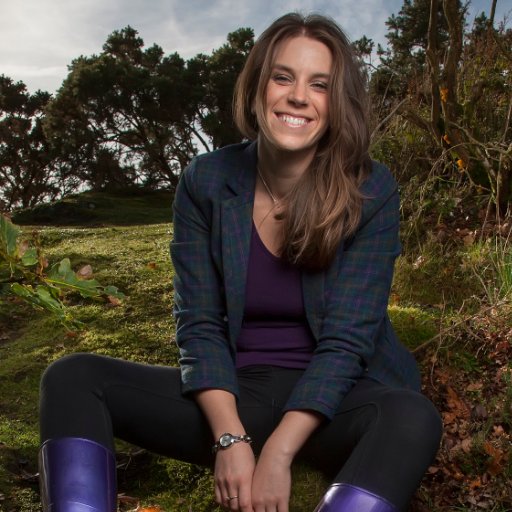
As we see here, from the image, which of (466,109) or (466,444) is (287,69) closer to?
(466,444)

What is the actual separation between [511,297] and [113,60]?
19.8m

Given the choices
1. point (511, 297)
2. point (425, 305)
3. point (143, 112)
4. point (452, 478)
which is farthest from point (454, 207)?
point (143, 112)

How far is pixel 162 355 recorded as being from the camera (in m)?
3.55

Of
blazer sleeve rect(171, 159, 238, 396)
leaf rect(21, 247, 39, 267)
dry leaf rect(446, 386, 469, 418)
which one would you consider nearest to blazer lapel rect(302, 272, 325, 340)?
blazer sleeve rect(171, 159, 238, 396)

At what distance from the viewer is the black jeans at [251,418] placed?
1.88 meters

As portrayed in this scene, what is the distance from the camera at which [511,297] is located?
355cm

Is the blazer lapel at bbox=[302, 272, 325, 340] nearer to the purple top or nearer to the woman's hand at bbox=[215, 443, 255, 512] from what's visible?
the purple top

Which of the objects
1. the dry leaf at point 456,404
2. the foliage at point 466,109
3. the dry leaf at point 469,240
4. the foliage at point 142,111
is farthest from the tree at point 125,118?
the dry leaf at point 456,404

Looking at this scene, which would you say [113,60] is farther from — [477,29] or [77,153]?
[477,29]

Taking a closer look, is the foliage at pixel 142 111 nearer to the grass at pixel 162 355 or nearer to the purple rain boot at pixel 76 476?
the grass at pixel 162 355

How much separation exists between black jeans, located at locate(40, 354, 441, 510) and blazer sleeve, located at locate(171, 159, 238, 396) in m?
0.10

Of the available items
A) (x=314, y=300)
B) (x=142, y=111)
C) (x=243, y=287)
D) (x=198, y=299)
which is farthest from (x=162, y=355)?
(x=142, y=111)

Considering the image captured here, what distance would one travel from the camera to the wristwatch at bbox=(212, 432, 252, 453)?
2047 millimetres

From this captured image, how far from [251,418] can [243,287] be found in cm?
43
